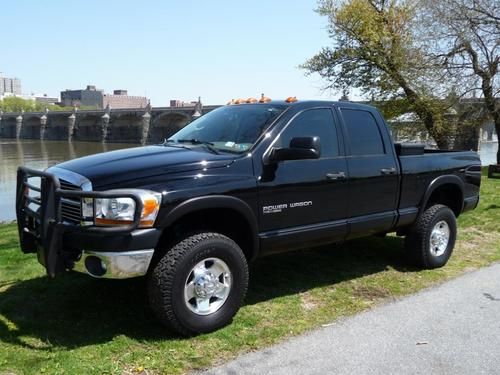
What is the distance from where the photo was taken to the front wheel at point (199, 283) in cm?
384

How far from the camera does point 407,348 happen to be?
13.0ft

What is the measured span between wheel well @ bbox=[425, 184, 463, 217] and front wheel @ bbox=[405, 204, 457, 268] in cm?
20

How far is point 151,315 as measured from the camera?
4406mm

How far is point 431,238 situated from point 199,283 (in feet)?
10.6

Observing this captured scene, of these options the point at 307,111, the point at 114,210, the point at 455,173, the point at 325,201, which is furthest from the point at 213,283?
the point at 455,173

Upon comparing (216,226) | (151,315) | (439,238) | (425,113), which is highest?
(425,113)

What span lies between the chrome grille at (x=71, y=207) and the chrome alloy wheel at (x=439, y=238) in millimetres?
4045

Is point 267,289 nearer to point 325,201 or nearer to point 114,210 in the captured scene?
point 325,201

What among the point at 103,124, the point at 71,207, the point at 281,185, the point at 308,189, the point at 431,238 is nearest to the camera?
the point at 71,207

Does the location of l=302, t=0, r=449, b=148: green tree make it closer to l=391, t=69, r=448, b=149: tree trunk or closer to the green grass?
l=391, t=69, r=448, b=149: tree trunk

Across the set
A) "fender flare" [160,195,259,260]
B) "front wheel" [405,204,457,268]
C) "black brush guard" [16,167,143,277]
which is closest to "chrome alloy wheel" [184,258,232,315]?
"fender flare" [160,195,259,260]

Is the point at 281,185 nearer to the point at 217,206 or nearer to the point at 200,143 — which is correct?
the point at 217,206

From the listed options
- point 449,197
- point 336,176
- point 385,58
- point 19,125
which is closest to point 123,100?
point 19,125

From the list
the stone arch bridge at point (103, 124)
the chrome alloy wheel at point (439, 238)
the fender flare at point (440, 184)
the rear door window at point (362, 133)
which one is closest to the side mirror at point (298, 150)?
the rear door window at point (362, 133)
